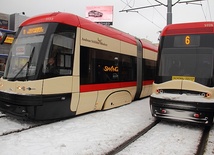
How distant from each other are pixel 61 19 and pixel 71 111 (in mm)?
2795

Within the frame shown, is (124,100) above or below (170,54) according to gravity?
below

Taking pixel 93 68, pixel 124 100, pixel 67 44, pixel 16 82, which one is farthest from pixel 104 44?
pixel 16 82

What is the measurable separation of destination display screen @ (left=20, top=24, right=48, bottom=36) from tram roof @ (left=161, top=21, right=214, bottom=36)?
3.85 meters

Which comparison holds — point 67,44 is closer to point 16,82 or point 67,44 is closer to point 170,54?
point 16,82

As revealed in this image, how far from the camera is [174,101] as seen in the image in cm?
741

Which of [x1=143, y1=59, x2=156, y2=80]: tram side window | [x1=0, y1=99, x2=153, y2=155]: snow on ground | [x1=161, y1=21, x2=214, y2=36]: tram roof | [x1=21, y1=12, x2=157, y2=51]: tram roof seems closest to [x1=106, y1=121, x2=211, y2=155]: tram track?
[x1=0, y1=99, x2=153, y2=155]: snow on ground

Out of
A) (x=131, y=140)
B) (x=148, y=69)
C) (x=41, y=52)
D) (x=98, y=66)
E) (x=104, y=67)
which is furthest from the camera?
(x=148, y=69)

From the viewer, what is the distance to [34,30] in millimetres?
7512

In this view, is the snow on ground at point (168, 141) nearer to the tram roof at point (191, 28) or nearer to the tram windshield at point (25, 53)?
the tram roof at point (191, 28)

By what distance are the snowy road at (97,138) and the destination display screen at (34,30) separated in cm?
269

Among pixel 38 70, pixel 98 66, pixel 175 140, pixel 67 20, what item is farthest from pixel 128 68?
pixel 175 140

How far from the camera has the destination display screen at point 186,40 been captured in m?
7.79

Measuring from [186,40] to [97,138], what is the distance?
13.8 feet

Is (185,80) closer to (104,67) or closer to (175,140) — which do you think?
(175,140)
